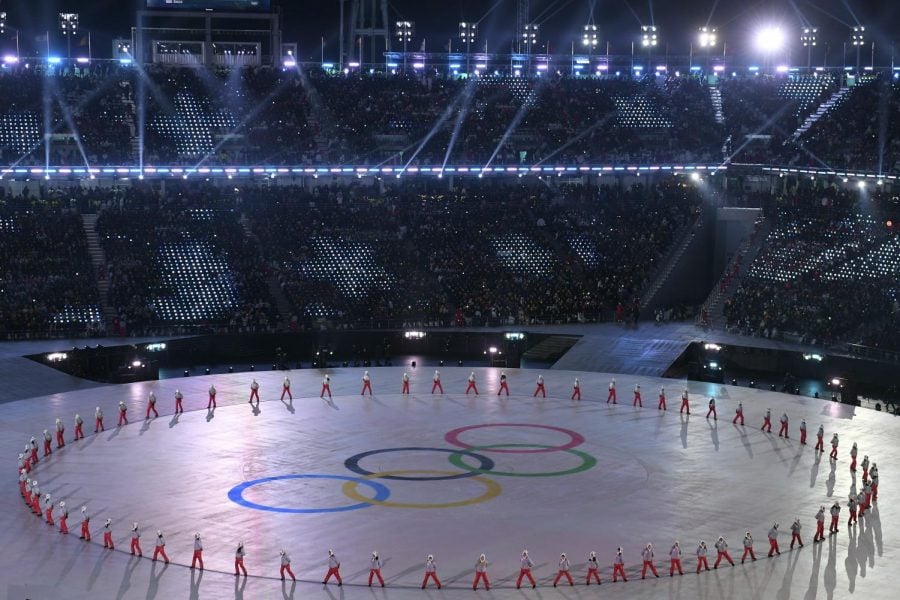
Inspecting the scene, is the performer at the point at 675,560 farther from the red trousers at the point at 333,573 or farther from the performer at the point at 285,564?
the performer at the point at 285,564

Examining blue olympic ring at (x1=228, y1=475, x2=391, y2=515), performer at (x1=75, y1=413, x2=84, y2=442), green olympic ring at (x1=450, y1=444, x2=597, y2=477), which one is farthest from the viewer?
performer at (x1=75, y1=413, x2=84, y2=442)

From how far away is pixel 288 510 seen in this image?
4056 cm

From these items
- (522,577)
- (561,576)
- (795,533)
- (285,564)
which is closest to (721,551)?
(795,533)

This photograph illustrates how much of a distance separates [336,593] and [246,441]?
17.5 metres

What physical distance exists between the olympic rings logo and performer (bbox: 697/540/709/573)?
356 inches

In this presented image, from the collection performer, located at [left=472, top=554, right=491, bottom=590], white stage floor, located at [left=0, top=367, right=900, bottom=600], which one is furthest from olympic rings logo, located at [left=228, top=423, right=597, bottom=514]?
performer, located at [left=472, top=554, right=491, bottom=590]

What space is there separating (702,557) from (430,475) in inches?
504

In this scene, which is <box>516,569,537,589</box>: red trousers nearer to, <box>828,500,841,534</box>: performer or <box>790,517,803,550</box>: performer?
<box>790,517,803,550</box>: performer

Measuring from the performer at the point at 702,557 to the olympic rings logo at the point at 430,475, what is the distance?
904cm

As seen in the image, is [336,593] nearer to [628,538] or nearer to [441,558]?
[441,558]

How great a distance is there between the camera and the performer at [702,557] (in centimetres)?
3419

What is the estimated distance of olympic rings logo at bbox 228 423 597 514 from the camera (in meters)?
41.3

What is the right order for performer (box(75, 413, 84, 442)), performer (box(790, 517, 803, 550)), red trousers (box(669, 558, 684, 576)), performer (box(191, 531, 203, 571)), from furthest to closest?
performer (box(75, 413, 84, 442)) → performer (box(790, 517, 803, 550)) → performer (box(191, 531, 203, 571)) → red trousers (box(669, 558, 684, 576))

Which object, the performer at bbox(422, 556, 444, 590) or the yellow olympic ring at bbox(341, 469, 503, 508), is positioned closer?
the performer at bbox(422, 556, 444, 590)
